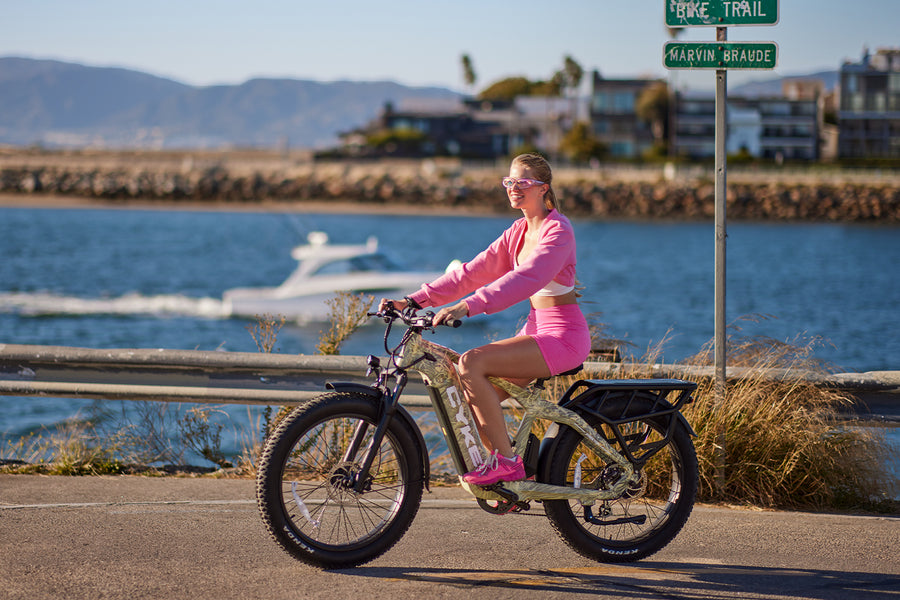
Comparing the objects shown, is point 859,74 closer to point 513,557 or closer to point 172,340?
point 172,340

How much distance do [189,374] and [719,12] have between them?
4.04 metres

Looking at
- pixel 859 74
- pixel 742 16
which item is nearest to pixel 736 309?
pixel 742 16

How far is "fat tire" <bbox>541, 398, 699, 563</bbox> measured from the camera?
16.4 feet

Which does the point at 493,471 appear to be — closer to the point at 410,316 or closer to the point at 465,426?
the point at 465,426

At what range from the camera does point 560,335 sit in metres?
4.88

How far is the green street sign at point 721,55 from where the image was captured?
613 centimetres

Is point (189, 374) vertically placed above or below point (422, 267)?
above

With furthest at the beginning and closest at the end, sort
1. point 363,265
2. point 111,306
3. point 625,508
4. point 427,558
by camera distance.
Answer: point 111,306 < point 363,265 < point 625,508 < point 427,558

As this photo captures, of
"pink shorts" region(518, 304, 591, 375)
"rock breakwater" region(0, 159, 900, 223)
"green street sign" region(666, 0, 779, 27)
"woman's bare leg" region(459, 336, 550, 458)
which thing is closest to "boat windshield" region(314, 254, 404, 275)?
"green street sign" region(666, 0, 779, 27)

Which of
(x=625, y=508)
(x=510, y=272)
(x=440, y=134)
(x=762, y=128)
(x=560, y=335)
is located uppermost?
(x=440, y=134)

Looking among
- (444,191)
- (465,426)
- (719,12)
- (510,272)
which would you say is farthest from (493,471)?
(444,191)

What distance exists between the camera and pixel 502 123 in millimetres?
129875

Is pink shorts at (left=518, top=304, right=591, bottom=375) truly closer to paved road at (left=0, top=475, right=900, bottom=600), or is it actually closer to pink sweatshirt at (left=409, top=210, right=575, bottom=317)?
pink sweatshirt at (left=409, top=210, right=575, bottom=317)

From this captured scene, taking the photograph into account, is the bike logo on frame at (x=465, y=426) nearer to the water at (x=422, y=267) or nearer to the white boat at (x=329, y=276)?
the water at (x=422, y=267)
